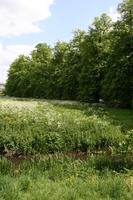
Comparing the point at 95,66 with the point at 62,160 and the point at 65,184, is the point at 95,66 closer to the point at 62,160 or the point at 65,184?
the point at 62,160

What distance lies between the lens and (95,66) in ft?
120

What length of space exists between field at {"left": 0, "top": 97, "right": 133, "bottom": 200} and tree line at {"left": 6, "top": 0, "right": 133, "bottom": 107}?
16.6 m

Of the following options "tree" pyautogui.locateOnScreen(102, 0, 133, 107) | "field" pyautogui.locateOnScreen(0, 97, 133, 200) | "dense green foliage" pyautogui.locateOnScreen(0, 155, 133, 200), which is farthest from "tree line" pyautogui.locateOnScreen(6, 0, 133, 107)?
"dense green foliage" pyautogui.locateOnScreen(0, 155, 133, 200)

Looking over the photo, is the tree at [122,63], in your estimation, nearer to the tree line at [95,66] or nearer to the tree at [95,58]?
the tree line at [95,66]

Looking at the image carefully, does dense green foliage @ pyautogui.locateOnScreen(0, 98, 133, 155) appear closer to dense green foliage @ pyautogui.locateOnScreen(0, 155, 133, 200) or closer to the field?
the field

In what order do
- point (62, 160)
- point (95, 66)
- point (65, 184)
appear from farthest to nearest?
point (95, 66)
point (62, 160)
point (65, 184)

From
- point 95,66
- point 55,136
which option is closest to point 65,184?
point 55,136

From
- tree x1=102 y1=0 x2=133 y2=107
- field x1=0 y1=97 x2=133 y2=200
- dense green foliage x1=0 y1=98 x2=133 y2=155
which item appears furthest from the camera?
tree x1=102 y1=0 x2=133 y2=107

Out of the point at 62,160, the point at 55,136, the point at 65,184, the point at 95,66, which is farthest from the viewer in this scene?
the point at 95,66

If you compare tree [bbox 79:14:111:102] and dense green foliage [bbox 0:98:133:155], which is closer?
dense green foliage [bbox 0:98:133:155]

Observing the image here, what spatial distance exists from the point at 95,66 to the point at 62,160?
93.8 feet

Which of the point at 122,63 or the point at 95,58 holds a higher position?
the point at 95,58

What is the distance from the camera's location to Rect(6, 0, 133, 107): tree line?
102 ft

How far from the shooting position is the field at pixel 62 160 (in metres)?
6.12
